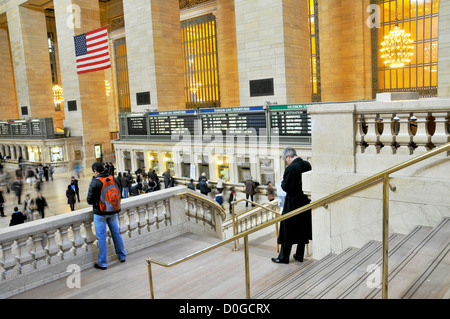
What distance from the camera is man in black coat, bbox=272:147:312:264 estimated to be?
4.50 metres

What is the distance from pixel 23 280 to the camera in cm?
449

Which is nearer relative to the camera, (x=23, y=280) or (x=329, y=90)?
(x=23, y=280)

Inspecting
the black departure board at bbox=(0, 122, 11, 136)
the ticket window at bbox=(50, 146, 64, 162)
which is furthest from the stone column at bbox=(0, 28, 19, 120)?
the ticket window at bbox=(50, 146, 64, 162)

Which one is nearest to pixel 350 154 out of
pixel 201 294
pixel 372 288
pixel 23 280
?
pixel 372 288

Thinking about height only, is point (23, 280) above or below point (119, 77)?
below

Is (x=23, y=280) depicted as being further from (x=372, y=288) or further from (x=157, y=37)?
(x=157, y=37)

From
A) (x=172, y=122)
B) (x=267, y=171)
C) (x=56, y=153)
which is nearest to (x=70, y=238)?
(x=267, y=171)

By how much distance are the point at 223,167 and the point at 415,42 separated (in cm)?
1121

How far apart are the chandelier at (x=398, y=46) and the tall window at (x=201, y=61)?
13698mm

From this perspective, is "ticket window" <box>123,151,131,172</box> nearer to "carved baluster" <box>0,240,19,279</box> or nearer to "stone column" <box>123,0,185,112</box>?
"stone column" <box>123,0,185,112</box>

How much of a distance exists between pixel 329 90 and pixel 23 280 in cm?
1713

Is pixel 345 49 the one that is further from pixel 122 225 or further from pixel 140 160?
pixel 122 225
